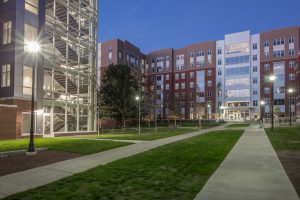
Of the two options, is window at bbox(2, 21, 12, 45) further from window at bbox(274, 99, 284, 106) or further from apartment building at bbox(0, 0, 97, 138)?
window at bbox(274, 99, 284, 106)

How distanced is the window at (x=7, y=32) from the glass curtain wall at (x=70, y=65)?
429 cm

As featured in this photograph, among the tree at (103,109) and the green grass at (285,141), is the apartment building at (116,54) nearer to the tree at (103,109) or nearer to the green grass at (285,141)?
the tree at (103,109)

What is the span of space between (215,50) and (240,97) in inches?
720

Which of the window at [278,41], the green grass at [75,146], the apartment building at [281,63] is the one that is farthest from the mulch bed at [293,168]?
the window at [278,41]

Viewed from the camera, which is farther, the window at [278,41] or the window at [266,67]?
the window at [266,67]

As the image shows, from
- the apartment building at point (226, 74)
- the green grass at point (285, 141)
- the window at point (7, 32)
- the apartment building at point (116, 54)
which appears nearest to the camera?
the green grass at point (285, 141)

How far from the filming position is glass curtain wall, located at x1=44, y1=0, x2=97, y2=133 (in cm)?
3328

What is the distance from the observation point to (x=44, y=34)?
106ft

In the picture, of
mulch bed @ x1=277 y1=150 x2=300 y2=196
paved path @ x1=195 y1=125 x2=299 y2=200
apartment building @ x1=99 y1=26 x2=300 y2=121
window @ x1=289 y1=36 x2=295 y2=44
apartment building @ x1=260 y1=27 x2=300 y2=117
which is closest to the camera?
paved path @ x1=195 y1=125 x2=299 y2=200

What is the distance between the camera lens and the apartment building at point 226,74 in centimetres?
8019

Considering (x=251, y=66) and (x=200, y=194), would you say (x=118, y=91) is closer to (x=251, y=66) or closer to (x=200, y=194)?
(x=200, y=194)

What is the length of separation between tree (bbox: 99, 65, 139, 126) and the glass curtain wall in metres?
6.08

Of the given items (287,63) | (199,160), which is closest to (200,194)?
(199,160)

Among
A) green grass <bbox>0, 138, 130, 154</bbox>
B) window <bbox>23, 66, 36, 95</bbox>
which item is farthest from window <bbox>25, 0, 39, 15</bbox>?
green grass <bbox>0, 138, 130, 154</bbox>
